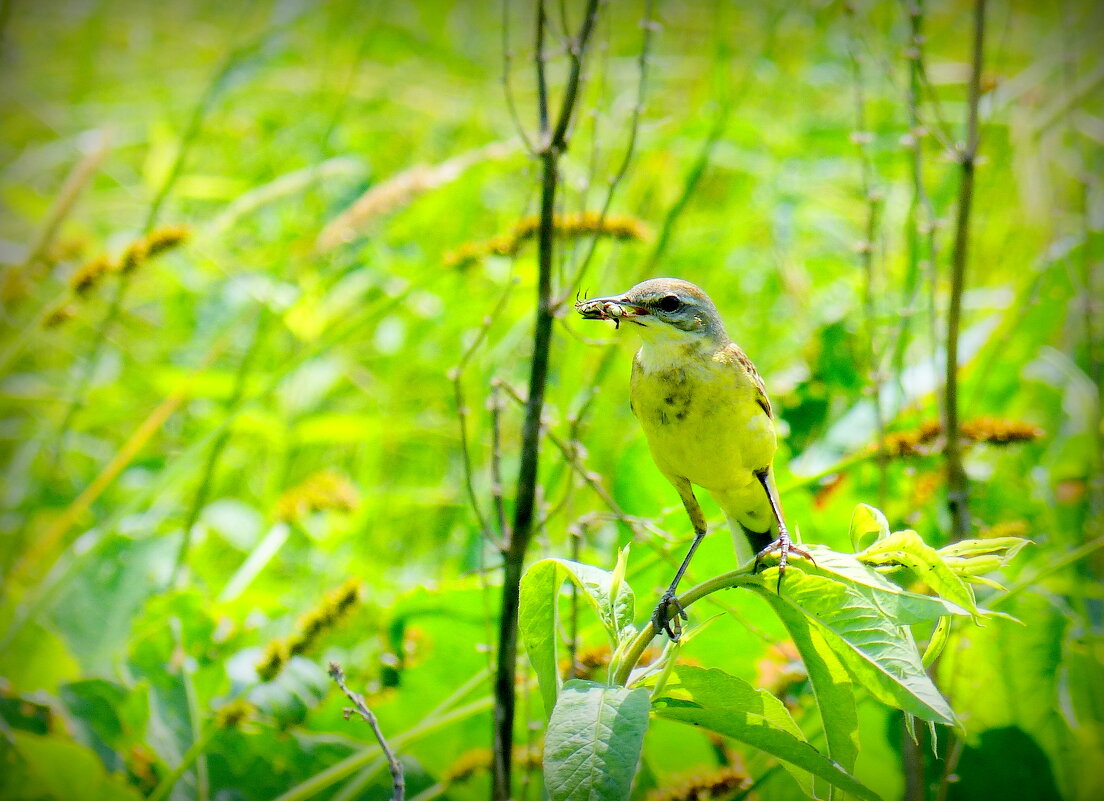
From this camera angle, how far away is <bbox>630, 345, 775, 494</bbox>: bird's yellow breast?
1360 millimetres

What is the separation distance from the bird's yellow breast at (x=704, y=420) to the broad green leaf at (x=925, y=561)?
38 cm

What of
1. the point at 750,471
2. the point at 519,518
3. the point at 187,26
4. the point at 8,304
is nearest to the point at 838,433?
the point at 750,471

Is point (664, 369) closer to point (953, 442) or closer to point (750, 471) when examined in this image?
point (750, 471)

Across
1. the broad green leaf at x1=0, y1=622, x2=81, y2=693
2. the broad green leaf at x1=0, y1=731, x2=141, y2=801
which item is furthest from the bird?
the broad green leaf at x1=0, y1=622, x2=81, y2=693

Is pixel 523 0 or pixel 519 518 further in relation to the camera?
pixel 523 0

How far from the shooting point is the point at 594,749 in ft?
2.96

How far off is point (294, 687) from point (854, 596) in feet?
4.30

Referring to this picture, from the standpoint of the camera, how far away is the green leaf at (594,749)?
0.89 metres

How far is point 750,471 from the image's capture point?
4.72ft

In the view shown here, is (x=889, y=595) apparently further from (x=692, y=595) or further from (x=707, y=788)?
(x=707, y=788)

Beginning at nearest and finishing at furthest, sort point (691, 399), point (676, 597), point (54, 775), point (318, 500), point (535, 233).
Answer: point (676, 597), point (691, 399), point (54, 775), point (535, 233), point (318, 500)

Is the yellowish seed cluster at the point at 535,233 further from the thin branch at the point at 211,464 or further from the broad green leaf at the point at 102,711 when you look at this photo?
the broad green leaf at the point at 102,711

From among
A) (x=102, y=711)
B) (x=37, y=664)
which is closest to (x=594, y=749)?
(x=102, y=711)

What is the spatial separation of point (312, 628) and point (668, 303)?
0.85 meters
